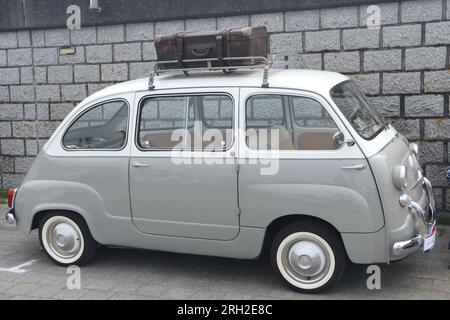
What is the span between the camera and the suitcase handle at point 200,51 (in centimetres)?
550

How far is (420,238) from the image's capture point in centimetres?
490

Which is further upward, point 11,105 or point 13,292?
point 11,105

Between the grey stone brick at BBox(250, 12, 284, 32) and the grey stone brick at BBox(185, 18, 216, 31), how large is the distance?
634mm

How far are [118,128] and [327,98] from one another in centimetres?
215

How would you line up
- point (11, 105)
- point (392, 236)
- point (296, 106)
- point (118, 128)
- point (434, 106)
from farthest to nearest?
point (11, 105) → point (434, 106) → point (118, 128) → point (296, 106) → point (392, 236)

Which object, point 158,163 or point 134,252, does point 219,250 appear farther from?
point 134,252

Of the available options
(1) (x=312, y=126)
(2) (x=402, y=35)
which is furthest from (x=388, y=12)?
(1) (x=312, y=126)

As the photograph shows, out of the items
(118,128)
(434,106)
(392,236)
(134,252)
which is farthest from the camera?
(434,106)

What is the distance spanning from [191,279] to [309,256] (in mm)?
1293

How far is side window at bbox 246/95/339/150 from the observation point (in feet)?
16.6

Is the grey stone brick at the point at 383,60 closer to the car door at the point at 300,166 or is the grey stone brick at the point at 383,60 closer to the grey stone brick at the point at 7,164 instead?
the car door at the point at 300,166

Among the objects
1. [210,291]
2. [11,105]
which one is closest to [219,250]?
[210,291]

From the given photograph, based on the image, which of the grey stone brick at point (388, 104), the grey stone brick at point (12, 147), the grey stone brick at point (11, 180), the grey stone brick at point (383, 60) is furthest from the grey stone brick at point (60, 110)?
the grey stone brick at point (388, 104)

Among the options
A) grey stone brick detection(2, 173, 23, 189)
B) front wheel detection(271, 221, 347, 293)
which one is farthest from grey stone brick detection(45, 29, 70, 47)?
front wheel detection(271, 221, 347, 293)
